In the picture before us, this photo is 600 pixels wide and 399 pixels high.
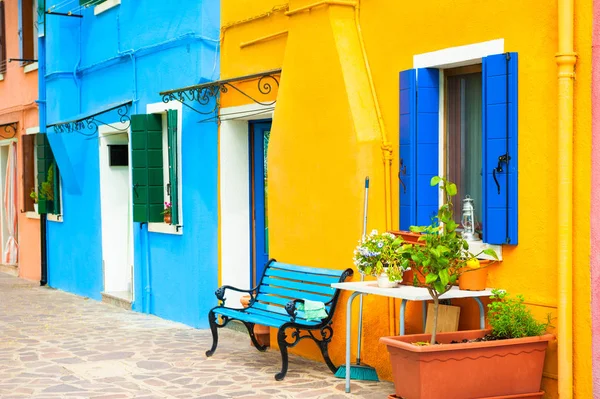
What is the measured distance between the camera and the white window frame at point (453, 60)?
724cm

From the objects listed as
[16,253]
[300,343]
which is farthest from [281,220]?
[16,253]

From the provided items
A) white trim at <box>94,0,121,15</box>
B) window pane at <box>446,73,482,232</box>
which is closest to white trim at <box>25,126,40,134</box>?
white trim at <box>94,0,121,15</box>

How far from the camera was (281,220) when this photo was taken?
9492 millimetres

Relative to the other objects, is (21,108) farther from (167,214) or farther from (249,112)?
(249,112)

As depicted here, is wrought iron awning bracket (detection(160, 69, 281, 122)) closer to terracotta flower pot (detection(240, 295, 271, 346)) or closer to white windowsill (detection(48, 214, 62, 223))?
terracotta flower pot (detection(240, 295, 271, 346))

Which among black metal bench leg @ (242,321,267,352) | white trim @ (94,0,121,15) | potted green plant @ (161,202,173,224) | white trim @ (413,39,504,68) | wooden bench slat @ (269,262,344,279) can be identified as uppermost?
white trim @ (94,0,121,15)

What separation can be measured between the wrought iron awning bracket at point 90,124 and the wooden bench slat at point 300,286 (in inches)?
164

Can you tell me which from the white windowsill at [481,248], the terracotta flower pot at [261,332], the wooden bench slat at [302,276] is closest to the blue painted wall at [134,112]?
the terracotta flower pot at [261,332]

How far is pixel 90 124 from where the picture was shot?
1428 cm

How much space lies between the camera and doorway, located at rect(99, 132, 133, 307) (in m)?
14.0

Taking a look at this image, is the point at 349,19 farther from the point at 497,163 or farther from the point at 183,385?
the point at 183,385

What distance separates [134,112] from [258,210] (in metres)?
2.49

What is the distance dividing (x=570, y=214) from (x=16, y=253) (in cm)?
1402

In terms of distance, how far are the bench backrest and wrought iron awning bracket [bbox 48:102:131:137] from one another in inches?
163
